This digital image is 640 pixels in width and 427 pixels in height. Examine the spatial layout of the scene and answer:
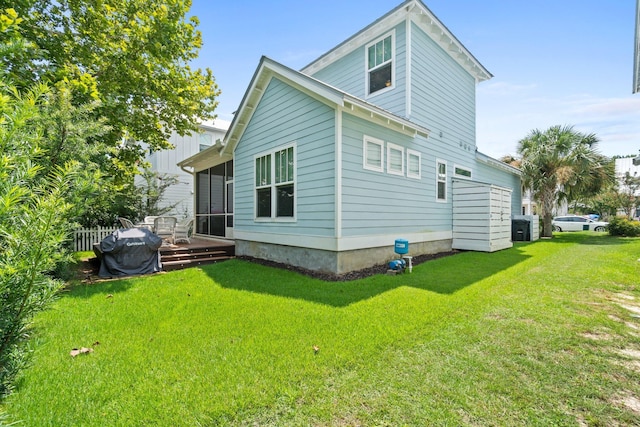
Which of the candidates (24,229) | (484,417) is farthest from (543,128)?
(24,229)

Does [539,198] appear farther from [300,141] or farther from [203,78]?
[203,78]

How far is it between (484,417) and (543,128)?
19.5 m

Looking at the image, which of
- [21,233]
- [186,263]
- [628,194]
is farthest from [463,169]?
[628,194]

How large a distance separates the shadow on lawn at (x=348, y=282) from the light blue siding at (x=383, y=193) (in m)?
1.24

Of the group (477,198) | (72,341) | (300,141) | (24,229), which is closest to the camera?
(24,229)

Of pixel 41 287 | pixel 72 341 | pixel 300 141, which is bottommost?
pixel 72 341

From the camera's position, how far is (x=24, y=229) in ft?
5.07

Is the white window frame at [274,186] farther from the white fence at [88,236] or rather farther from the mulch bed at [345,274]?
the white fence at [88,236]

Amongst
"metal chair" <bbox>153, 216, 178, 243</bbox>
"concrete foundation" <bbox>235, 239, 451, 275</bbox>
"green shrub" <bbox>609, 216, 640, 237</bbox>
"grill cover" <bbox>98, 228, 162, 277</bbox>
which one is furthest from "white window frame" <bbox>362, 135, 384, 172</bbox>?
"green shrub" <bbox>609, 216, 640, 237</bbox>

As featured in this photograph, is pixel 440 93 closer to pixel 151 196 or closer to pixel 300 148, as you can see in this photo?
pixel 300 148

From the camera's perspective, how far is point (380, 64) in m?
9.03

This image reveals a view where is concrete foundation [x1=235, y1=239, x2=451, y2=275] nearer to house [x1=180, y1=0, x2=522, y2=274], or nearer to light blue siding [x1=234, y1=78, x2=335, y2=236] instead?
house [x1=180, y1=0, x2=522, y2=274]

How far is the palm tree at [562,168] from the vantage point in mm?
14250

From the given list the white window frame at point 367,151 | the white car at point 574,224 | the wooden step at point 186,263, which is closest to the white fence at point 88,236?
the wooden step at point 186,263
